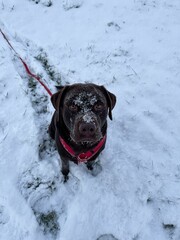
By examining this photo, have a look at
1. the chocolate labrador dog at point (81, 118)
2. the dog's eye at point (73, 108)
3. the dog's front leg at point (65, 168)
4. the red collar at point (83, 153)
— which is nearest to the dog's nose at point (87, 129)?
the chocolate labrador dog at point (81, 118)

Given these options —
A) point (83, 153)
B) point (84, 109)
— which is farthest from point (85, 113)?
point (83, 153)

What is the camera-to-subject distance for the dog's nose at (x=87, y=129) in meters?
2.73

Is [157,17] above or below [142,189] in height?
above

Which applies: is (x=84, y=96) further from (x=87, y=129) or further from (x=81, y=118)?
(x=87, y=129)

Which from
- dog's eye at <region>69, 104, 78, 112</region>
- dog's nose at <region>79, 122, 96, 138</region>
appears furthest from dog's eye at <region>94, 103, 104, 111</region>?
dog's nose at <region>79, 122, 96, 138</region>

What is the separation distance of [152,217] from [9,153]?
219 cm

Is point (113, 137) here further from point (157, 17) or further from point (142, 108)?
point (157, 17)

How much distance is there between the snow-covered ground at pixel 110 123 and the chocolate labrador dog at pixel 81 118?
583mm

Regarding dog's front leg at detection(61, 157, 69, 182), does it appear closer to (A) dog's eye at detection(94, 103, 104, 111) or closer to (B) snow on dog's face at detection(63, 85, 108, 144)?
(B) snow on dog's face at detection(63, 85, 108, 144)

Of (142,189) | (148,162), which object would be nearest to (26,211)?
(142,189)

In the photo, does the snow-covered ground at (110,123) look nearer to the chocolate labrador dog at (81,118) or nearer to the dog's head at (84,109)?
the chocolate labrador dog at (81,118)

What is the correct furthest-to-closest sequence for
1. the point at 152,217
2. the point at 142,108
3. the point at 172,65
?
the point at 172,65 → the point at 142,108 → the point at 152,217

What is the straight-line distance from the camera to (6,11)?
24.8 feet

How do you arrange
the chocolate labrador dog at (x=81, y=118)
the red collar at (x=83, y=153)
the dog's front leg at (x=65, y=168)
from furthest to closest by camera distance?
the dog's front leg at (x=65, y=168)
the red collar at (x=83, y=153)
the chocolate labrador dog at (x=81, y=118)
